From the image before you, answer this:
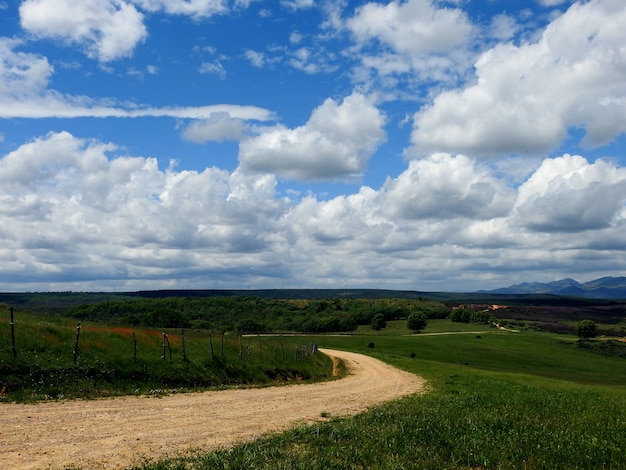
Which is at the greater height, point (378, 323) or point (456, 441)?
point (456, 441)

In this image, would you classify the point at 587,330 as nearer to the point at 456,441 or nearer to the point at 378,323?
the point at 378,323

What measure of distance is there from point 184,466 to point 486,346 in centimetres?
11585

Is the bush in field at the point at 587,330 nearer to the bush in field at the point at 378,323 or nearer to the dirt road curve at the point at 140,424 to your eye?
the bush in field at the point at 378,323

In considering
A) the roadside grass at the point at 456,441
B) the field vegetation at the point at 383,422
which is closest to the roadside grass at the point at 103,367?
the field vegetation at the point at 383,422

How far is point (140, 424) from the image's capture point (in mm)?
17922

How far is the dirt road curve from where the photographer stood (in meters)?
13.3

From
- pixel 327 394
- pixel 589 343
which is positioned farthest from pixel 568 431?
pixel 589 343

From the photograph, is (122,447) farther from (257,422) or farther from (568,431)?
(568,431)

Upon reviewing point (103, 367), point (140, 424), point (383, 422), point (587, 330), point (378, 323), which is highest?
point (103, 367)

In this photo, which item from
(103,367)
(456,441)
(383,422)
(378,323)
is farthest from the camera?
(378,323)

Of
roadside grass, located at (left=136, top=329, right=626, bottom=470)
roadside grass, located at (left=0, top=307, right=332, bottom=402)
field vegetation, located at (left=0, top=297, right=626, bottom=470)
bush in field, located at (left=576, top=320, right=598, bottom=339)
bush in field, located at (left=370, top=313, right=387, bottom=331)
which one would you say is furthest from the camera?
bush in field, located at (left=370, top=313, right=387, bottom=331)

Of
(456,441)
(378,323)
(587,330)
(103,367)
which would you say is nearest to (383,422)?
(456,441)

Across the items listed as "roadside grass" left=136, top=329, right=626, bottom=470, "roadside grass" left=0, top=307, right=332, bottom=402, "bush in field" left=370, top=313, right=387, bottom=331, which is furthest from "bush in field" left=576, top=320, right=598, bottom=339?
"roadside grass" left=136, top=329, right=626, bottom=470

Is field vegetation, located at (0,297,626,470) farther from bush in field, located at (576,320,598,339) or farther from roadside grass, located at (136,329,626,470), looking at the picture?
bush in field, located at (576,320,598,339)
